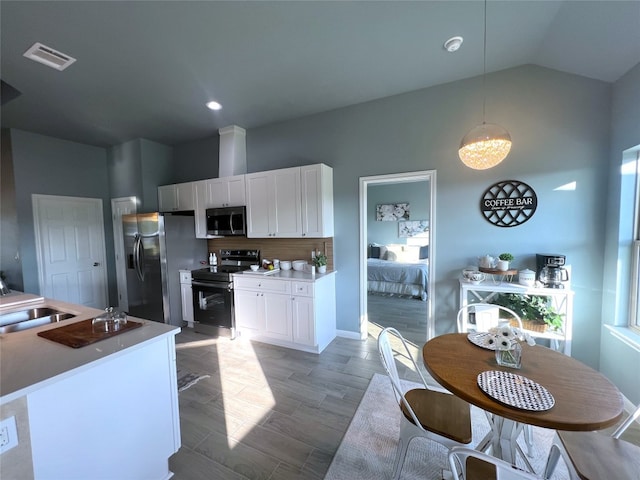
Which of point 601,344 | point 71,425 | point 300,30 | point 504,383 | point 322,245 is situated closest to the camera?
point 71,425

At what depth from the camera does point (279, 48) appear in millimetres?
2293

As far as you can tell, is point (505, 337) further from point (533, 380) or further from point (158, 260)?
point (158, 260)

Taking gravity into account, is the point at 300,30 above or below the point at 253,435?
above

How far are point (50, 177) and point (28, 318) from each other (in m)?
3.57

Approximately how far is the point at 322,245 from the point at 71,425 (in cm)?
278

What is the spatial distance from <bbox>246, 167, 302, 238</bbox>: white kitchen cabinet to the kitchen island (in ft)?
6.66

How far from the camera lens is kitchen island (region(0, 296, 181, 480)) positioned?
3.43 feet

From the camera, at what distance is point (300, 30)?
6.89 ft

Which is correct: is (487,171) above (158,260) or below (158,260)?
above

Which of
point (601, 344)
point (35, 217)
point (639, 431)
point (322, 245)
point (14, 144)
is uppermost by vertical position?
point (14, 144)

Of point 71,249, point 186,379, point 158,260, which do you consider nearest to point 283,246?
point 158,260

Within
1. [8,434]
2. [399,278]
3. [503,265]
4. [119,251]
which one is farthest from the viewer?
[399,278]

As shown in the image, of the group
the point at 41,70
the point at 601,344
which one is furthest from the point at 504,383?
the point at 41,70

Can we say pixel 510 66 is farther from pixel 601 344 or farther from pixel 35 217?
pixel 35 217
